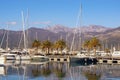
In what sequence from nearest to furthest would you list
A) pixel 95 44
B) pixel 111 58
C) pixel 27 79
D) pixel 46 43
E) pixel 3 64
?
pixel 27 79 < pixel 3 64 < pixel 111 58 < pixel 95 44 < pixel 46 43

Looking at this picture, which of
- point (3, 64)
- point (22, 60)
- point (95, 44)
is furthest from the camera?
point (95, 44)

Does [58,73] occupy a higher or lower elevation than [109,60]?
lower

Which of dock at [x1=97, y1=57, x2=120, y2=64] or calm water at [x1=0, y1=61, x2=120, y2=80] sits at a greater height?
dock at [x1=97, y1=57, x2=120, y2=64]

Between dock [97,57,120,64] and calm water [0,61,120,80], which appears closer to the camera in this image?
calm water [0,61,120,80]

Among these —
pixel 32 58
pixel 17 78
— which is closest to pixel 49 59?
pixel 32 58

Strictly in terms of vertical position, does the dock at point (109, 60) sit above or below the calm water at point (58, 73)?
above

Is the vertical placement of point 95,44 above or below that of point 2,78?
above

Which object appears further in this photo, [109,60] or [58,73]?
[109,60]

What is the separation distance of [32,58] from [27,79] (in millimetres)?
55313

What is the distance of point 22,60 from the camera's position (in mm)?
107000

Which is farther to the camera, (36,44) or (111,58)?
(36,44)

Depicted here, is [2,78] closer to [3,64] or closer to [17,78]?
[17,78]

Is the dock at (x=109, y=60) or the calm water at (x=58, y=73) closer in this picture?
the calm water at (x=58, y=73)

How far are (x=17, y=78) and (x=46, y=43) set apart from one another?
96047 millimetres
